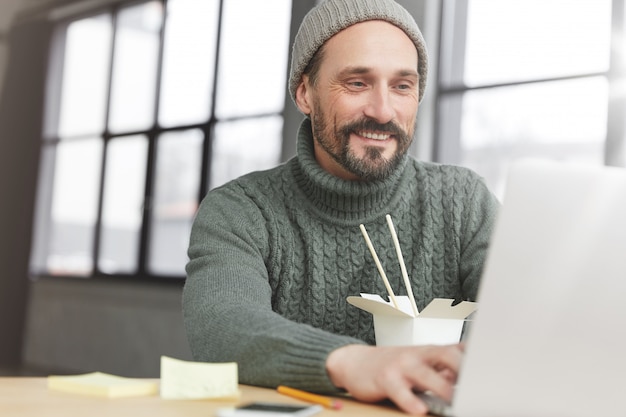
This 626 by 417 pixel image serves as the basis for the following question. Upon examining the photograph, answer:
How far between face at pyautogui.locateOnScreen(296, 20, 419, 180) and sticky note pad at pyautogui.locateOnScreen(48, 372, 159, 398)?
0.71m

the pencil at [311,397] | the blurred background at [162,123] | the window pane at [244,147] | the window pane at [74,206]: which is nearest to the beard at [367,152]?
the pencil at [311,397]

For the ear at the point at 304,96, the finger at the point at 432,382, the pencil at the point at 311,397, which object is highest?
the ear at the point at 304,96

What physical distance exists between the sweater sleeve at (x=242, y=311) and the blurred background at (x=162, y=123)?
1837 millimetres

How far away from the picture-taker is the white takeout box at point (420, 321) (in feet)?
3.14

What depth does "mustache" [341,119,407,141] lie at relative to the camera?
1429 mm

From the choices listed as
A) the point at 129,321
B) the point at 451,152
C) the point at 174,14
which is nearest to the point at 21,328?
the point at 129,321

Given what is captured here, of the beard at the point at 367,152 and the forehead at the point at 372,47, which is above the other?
the forehead at the point at 372,47

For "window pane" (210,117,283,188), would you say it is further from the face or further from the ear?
the face

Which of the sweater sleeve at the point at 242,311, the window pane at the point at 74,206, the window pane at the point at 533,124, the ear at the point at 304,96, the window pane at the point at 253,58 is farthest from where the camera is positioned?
the window pane at the point at 74,206

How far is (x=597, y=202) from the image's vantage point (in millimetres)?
610

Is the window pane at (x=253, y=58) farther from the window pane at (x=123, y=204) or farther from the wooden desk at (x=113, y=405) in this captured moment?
the wooden desk at (x=113, y=405)

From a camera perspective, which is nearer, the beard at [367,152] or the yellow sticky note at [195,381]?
the yellow sticky note at [195,381]

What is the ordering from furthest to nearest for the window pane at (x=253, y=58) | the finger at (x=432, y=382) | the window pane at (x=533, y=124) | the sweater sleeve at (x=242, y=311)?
the window pane at (x=253, y=58)
the window pane at (x=533, y=124)
the sweater sleeve at (x=242, y=311)
the finger at (x=432, y=382)

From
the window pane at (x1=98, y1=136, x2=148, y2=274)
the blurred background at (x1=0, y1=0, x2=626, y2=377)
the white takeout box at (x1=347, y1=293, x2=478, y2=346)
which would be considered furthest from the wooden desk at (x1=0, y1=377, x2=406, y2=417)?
the window pane at (x1=98, y1=136, x2=148, y2=274)
